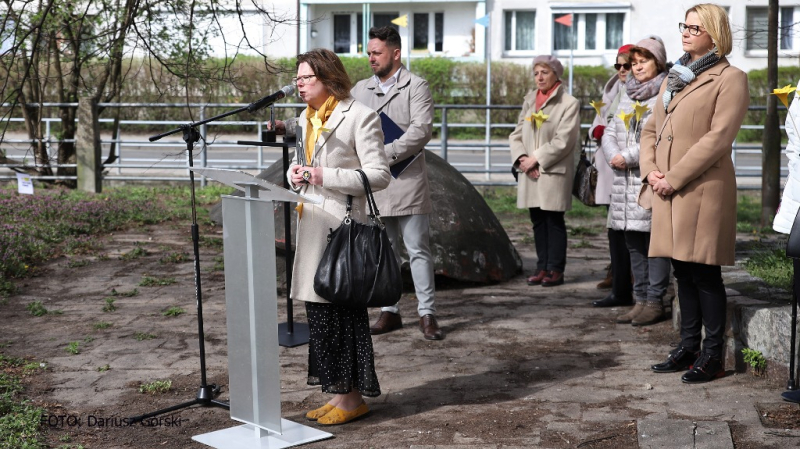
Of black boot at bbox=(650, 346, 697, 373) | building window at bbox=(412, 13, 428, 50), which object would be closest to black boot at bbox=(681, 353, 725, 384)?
black boot at bbox=(650, 346, 697, 373)

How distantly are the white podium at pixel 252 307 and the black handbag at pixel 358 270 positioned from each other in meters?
0.25

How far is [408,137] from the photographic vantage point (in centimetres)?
638

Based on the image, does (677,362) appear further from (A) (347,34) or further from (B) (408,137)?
(A) (347,34)

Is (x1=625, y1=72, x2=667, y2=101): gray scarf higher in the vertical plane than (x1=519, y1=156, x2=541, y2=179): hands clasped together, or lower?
higher

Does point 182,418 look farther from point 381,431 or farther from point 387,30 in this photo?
point 387,30

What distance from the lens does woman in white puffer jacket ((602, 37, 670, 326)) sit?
660 cm

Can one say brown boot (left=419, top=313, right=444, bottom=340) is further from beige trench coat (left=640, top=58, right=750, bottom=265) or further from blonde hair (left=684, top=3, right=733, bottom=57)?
blonde hair (left=684, top=3, right=733, bottom=57)

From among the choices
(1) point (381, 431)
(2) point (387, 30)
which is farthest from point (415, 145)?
(1) point (381, 431)

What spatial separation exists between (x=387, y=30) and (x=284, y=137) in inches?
43.5

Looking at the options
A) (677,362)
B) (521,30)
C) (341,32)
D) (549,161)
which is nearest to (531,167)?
(549,161)

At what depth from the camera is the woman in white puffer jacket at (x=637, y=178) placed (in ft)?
21.6

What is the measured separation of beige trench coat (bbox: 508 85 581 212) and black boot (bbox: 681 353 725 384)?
284cm

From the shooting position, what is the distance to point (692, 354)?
18.5 feet

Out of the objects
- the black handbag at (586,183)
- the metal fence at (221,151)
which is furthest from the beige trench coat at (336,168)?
the metal fence at (221,151)
